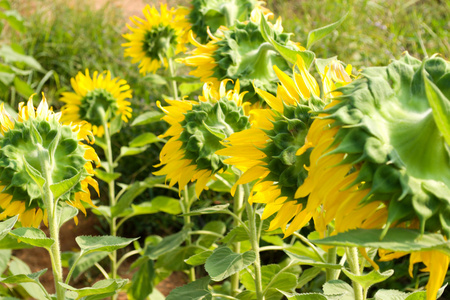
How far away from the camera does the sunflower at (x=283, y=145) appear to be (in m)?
0.76

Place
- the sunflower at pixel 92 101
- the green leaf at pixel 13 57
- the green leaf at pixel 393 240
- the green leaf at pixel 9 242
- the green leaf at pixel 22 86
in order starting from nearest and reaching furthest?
1. the green leaf at pixel 393 240
2. the green leaf at pixel 9 242
3. the sunflower at pixel 92 101
4. the green leaf at pixel 22 86
5. the green leaf at pixel 13 57

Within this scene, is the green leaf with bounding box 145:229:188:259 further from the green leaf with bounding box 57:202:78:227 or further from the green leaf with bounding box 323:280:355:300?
the green leaf with bounding box 323:280:355:300

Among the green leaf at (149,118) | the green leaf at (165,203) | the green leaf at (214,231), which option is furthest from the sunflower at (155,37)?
the green leaf at (214,231)

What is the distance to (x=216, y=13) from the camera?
1669mm

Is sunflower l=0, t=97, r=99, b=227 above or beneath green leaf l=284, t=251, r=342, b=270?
above

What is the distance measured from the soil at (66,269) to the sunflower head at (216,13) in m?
1.29

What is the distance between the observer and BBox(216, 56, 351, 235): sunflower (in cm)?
76

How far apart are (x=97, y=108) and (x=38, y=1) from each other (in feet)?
10.8

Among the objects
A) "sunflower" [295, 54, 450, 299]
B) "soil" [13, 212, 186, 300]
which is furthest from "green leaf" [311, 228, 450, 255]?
"soil" [13, 212, 186, 300]

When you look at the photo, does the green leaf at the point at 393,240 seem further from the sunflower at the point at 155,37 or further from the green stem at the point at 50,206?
the sunflower at the point at 155,37

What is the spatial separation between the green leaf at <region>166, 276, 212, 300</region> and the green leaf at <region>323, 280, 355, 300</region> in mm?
285

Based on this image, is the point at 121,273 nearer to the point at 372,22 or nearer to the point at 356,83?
the point at 356,83

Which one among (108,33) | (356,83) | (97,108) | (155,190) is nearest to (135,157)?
(155,190)

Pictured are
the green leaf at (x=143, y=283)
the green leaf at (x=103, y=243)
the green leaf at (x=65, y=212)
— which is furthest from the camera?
the green leaf at (x=143, y=283)
